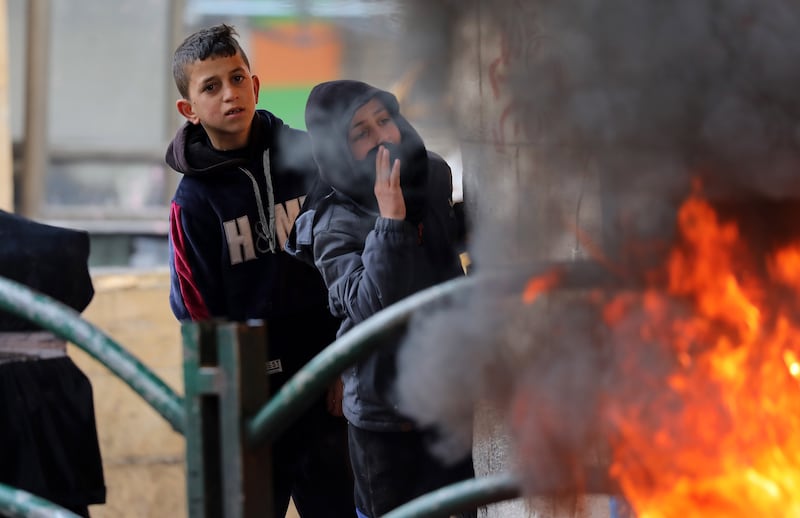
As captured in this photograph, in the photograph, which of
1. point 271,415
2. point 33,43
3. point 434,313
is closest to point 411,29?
point 434,313

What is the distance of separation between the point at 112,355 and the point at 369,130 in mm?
878

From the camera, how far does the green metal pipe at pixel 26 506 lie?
1.98 metres

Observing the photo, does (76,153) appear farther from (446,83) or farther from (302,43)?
(446,83)

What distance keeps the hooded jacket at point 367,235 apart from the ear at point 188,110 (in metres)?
0.55

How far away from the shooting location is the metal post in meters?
1.90

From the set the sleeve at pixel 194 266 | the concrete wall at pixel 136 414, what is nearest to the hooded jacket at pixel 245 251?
the sleeve at pixel 194 266

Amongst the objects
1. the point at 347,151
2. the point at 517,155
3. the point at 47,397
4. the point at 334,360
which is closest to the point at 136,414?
the point at 47,397

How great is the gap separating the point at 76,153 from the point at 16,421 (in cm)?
481

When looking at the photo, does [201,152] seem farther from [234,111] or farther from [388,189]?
[388,189]

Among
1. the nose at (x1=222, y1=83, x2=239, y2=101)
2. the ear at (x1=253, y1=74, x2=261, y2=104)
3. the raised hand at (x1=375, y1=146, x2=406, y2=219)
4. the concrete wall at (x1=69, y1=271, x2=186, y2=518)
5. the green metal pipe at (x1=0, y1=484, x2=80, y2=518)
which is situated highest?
the ear at (x1=253, y1=74, x2=261, y2=104)

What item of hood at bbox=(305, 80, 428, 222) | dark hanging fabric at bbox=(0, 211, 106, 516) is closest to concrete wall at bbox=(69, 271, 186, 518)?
dark hanging fabric at bbox=(0, 211, 106, 516)

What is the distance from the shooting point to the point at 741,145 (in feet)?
5.61

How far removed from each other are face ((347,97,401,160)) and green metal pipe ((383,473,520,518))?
36.3 inches

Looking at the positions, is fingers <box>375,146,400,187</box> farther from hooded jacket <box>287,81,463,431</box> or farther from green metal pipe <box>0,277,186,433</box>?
green metal pipe <box>0,277,186,433</box>
